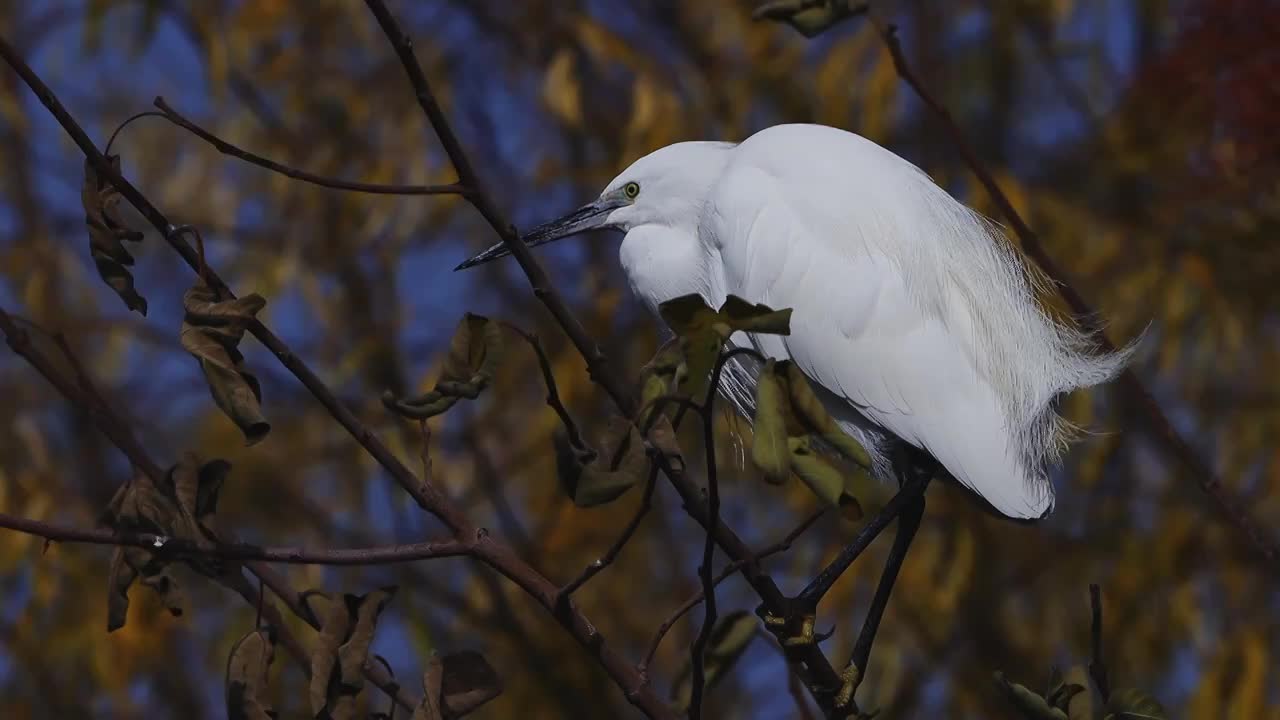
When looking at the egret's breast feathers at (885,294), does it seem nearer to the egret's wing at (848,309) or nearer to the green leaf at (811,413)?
the egret's wing at (848,309)

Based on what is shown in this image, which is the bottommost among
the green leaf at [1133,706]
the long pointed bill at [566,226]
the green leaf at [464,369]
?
the green leaf at [1133,706]

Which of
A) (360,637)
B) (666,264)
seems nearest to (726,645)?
(360,637)

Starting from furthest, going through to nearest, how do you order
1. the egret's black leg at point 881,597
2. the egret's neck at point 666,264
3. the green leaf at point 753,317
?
1. the egret's neck at point 666,264
2. the egret's black leg at point 881,597
3. the green leaf at point 753,317

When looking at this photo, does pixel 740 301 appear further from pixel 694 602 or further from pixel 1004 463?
pixel 1004 463

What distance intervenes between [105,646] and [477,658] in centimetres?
179

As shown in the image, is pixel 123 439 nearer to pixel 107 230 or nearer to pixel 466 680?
pixel 107 230

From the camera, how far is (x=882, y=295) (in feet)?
7.39

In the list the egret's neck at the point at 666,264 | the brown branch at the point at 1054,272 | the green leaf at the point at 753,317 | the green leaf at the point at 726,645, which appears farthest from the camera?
the egret's neck at the point at 666,264

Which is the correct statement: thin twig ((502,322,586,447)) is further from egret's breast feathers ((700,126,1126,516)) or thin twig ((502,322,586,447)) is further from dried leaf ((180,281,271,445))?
egret's breast feathers ((700,126,1126,516))

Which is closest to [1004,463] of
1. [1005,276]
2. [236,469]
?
[1005,276]

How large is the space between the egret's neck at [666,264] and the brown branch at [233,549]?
106cm

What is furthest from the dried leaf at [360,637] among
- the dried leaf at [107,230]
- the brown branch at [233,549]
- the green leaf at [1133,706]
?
the green leaf at [1133,706]

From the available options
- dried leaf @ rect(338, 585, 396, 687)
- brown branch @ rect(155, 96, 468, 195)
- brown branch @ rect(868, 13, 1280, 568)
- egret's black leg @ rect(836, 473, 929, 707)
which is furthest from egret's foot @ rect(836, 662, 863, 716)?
brown branch @ rect(155, 96, 468, 195)

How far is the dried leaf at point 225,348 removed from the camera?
1287 millimetres
